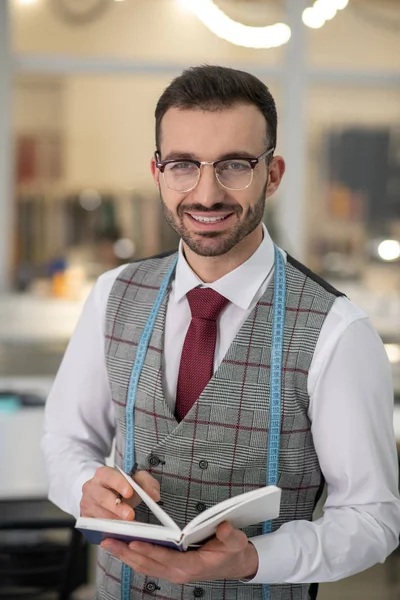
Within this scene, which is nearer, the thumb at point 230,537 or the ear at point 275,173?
the thumb at point 230,537

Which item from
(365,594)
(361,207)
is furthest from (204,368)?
(361,207)

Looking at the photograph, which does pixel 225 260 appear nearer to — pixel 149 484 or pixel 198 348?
pixel 198 348

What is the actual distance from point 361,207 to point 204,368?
3.83 metres

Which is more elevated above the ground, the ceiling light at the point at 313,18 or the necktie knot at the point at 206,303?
the ceiling light at the point at 313,18

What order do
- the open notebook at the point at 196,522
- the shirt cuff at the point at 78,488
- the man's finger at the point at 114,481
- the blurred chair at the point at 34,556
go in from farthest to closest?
the blurred chair at the point at 34,556 < the shirt cuff at the point at 78,488 < the man's finger at the point at 114,481 < the open notebook at the point at 196,522

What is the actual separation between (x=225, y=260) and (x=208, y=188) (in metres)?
0.16

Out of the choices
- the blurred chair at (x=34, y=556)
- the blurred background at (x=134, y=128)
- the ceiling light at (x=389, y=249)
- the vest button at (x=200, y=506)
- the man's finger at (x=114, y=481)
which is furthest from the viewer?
the ceiling light at (x=389, y=249)

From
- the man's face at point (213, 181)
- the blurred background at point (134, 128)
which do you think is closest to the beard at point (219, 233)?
the man's face at point (213, 181)

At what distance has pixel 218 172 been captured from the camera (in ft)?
4.05

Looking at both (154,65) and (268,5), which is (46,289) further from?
(268,5)

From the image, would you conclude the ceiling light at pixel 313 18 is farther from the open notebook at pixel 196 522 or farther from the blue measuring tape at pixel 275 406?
the open notebook at pixel 196 522

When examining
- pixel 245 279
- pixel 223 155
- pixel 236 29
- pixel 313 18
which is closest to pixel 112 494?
pixel 245 279

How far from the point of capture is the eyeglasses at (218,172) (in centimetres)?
123

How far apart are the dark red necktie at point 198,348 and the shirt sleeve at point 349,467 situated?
0.17m
